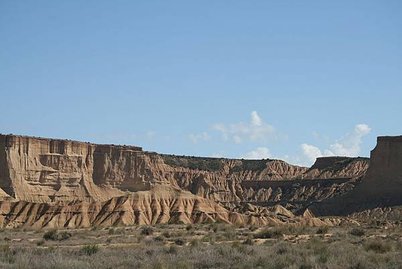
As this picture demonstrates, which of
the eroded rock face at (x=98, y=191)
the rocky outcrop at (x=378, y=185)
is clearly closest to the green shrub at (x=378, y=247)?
the eroded rock face at (x=98, y=191)

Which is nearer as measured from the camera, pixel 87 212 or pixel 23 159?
pixel 87 212

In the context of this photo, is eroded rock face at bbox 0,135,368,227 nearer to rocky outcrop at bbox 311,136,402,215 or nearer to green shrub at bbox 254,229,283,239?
rocky outcrop at bbox 311,136,402,215

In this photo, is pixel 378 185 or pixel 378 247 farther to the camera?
pixel 378 185

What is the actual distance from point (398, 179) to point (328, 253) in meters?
77.4

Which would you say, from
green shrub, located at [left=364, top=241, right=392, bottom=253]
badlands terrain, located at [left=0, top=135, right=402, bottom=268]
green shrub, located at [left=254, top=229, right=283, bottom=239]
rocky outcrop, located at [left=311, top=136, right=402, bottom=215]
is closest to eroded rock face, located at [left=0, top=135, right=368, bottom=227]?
badlands terrain, located at [left=0, top=135, right=402, bottom=268]

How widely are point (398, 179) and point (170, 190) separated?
33576 millimetres

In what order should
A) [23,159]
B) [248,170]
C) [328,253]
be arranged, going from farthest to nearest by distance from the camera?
[248,170] < [23,159] < [328,253]

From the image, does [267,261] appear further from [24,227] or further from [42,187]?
[42,187]

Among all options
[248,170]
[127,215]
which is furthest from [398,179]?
[248,170]

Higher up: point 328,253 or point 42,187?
point 42,187

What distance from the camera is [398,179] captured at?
107 meters

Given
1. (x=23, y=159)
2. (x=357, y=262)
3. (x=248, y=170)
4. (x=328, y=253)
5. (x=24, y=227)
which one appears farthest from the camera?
(x=248, y=170)

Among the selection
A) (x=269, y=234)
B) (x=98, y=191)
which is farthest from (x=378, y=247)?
(x=98, y=191)

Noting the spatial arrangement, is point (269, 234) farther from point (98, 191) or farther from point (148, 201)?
point (98, 191)
